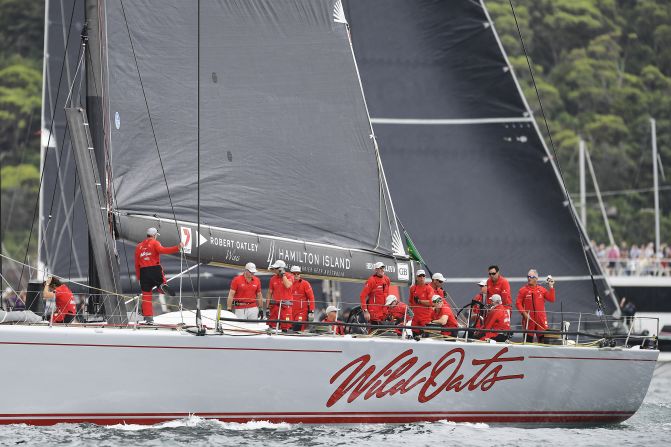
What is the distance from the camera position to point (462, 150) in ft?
64.4

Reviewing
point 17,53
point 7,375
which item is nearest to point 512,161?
point 7,375

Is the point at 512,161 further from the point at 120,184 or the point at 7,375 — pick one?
the point at 7,375

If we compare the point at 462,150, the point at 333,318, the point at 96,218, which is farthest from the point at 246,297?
the point at 462,150

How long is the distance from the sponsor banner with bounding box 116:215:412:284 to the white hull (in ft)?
3.82

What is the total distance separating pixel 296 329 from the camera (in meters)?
14.5

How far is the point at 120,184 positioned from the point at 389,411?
148 inches

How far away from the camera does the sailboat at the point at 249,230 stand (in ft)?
43.2

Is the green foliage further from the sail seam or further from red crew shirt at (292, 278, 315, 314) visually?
red crew shirt at (292, 278, 315, 314)

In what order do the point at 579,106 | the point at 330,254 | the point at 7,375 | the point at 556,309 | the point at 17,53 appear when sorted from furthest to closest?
the point at 579,106, the point at 17,53, the point at 556,309, the point at 330,254, the point at 7,375

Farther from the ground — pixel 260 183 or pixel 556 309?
pixel 260 183

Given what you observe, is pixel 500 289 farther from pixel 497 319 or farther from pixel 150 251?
pixel 150 251

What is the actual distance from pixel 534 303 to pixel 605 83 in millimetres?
39659

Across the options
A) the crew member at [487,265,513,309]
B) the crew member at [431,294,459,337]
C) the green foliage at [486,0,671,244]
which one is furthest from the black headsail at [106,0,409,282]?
the green foliage at [486,0,671,244]

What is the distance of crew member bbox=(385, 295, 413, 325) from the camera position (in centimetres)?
1480
